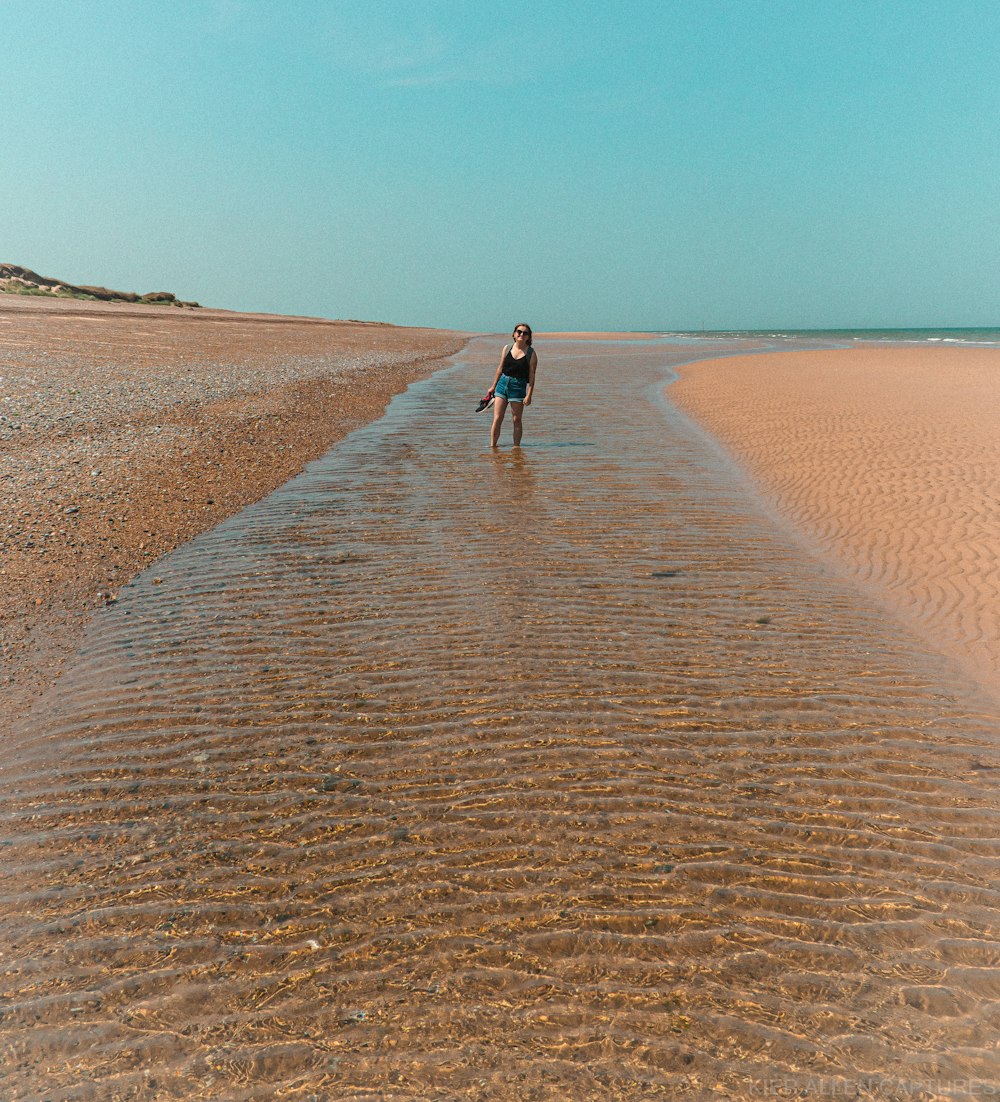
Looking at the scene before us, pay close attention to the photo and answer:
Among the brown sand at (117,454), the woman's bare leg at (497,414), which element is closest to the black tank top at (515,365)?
the woman's bare leg at (497,414)

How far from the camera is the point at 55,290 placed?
198 ft

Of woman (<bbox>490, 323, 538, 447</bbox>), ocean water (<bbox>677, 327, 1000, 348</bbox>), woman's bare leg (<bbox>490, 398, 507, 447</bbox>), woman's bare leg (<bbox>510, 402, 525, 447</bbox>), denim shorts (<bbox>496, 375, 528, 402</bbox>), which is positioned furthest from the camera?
ocean water (<bbox>677, 327, 1000, 348</bbox>)

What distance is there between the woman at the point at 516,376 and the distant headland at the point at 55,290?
183 feet

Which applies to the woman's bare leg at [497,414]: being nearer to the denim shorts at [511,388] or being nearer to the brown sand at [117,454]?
the denim shorts at [511,388]

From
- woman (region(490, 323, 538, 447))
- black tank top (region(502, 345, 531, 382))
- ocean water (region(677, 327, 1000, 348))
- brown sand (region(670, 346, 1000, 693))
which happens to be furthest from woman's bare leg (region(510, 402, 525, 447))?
ocean water (region(677, 327, 1000, 348))

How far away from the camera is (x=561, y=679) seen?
496 cm

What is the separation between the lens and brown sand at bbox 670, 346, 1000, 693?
21.4 feet

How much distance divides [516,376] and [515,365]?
21cm

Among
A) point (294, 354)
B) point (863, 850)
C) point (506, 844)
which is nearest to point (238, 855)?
point (506, 844)

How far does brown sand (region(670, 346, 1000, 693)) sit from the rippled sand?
0.68m

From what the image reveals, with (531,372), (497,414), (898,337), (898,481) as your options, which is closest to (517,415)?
(497,414)

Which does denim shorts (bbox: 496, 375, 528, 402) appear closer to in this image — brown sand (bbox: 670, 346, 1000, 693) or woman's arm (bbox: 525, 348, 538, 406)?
woman's arm (bbox: 525, 348, 538, 406)

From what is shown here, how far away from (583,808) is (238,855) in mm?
1621

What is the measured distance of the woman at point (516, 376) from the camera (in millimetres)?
11882
